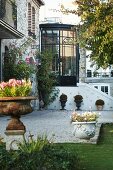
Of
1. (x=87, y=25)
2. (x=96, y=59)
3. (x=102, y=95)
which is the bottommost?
(x=102, y=95)

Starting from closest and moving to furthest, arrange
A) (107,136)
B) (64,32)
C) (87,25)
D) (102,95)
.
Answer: (107,136)
(87,25)
(102,95)
(64,32)

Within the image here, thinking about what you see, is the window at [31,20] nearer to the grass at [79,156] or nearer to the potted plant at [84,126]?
the potted plant at [84,126]

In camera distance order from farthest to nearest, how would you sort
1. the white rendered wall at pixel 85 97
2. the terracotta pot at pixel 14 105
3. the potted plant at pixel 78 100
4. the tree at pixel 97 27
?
the white rendered wall at pixel 85 97
the potted plant at pixel 78 100
the tree at pixel 97 27
the terracotta pot at pixel 14 105

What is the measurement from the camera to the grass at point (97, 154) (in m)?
10.1

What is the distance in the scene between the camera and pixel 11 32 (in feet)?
78.6

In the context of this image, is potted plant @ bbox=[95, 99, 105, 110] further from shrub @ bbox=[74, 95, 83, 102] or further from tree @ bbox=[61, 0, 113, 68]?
tree @ bbox=[61, 0, 113, 68]

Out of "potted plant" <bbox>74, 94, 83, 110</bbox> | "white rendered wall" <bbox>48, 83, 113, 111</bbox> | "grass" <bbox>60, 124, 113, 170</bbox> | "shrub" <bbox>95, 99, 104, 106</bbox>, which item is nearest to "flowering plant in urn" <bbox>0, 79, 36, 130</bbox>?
"grass" <bbox>60, 124, 113, 170</bbox>

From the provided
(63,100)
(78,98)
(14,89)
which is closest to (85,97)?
(78,98)

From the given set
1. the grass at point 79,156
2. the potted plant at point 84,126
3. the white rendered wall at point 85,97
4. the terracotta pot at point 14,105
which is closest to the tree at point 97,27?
the potted plant at point 84,126

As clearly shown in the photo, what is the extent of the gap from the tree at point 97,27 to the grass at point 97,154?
3687 mm

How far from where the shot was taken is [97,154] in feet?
38.8

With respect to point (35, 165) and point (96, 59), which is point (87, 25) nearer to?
point (96, 59)

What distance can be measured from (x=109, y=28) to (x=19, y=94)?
881 centimetres

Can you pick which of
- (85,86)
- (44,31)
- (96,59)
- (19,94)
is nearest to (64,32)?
(44,31)
